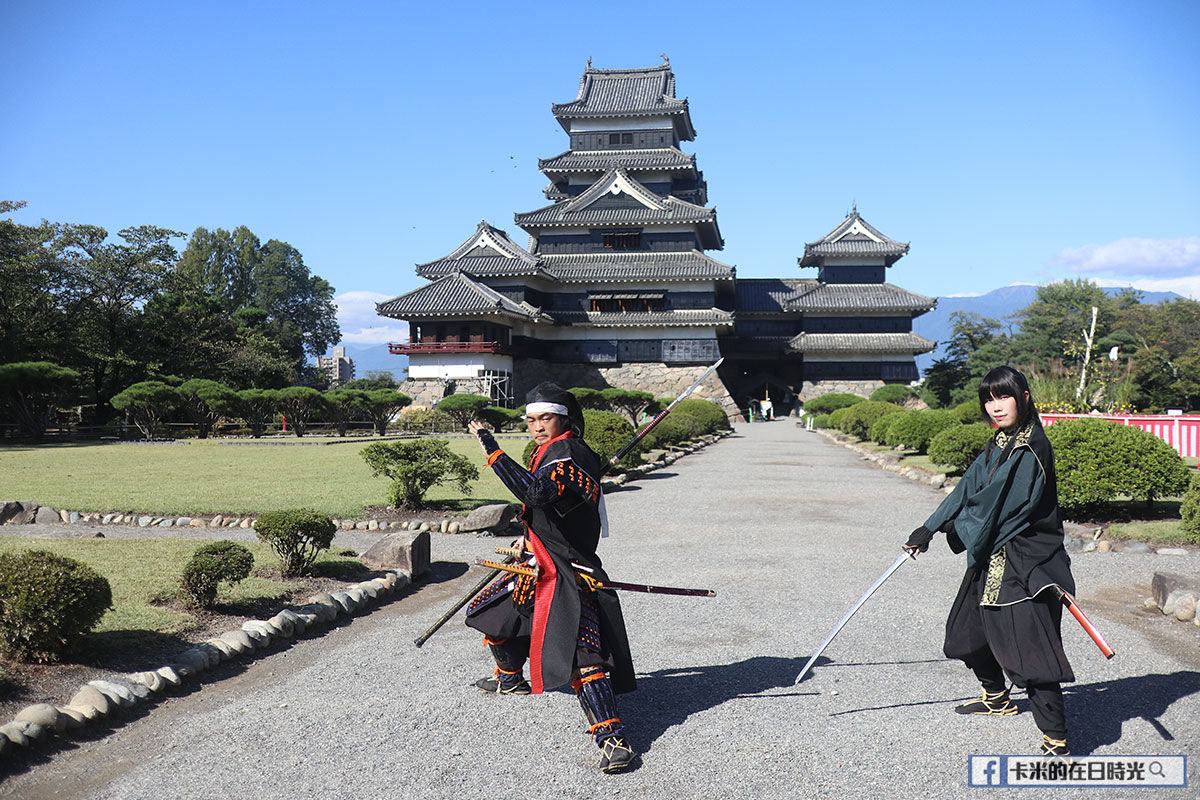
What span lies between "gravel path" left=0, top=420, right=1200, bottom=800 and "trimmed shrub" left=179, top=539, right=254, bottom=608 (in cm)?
78

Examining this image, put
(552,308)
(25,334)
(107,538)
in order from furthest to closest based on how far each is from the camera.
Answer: (552,308) → (25,334) → (107,538)

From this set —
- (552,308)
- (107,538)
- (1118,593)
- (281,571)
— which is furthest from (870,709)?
(552,308)

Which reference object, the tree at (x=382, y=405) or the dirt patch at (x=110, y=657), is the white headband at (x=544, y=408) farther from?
the tree at (x=382, y=405)

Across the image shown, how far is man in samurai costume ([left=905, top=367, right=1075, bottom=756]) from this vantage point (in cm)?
389

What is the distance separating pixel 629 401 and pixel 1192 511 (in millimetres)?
24857

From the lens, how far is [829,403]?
40031mm

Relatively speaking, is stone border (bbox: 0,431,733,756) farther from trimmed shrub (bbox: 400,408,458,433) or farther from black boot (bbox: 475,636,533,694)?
trimmed shrub (bbox: 400,408,458,433)

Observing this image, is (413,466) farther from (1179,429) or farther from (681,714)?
(1179,429)

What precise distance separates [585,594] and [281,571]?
4166mm

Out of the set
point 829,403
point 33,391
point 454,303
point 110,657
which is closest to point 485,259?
point 454,303

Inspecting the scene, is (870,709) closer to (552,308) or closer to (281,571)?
(281,571)

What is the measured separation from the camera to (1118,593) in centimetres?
715

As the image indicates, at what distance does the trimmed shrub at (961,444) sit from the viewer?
14.4m

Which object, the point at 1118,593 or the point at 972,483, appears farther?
the point at 1118,593
